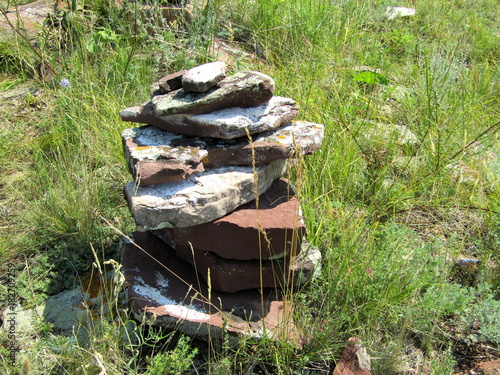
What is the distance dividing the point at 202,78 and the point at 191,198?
739 mm

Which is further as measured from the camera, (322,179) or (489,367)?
(322,179)

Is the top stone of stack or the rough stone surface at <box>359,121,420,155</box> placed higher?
the top stone of stack

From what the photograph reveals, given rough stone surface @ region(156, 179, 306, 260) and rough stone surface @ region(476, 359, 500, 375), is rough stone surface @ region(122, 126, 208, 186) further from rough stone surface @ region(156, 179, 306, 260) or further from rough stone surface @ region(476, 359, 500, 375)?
rough stone surface @ region(476, 359, 500, 375)

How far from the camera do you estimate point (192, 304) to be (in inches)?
105

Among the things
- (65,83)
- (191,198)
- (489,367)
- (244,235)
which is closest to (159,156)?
(191,198)

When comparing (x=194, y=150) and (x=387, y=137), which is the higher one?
(x=194, y=150)

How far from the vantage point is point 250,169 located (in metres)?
2.86

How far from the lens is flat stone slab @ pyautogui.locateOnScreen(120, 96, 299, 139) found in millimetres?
2752

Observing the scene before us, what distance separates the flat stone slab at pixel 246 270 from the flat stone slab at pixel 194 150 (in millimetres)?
498

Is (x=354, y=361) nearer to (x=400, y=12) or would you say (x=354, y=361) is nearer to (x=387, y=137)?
(x=387, y=137)

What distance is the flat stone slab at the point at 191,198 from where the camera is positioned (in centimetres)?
251

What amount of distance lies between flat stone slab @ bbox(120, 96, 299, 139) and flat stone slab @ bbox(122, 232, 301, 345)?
0.79 meters

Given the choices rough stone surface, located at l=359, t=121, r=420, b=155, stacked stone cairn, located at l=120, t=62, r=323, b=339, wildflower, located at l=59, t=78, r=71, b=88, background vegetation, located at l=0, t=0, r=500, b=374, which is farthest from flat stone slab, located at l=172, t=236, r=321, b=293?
wildflower, located at l=59, t=78, r=71, b=88

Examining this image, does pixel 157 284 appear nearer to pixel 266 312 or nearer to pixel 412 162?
pixel 266 312
